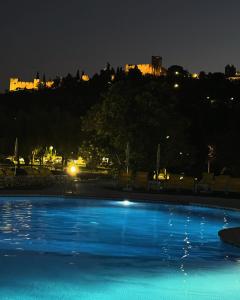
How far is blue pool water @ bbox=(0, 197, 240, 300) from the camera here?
9141 mm

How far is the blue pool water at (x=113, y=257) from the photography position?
30.0ft

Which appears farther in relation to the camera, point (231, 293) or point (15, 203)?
point (15, 203)

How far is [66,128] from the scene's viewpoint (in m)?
66.1

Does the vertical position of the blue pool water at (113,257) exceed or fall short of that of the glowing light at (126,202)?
it falls short

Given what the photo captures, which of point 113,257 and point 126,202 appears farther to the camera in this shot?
point 126,202

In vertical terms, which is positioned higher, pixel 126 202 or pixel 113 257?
pixel 126 202

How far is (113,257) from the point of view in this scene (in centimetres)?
1174

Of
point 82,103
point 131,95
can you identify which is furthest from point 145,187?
point 82,103

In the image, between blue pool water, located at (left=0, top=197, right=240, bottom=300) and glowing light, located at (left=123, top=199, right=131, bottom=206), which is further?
glowing light, located at (left=123, top=199, right=131, bottom=206)

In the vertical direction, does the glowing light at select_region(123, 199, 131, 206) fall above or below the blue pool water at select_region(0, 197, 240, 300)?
above

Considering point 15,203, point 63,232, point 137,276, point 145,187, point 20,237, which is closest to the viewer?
point 137,276

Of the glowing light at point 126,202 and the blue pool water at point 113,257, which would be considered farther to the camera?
the glowing light at point 126,202

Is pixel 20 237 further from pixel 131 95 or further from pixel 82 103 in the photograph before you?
pixel 82 103

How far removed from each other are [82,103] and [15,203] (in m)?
65.5
